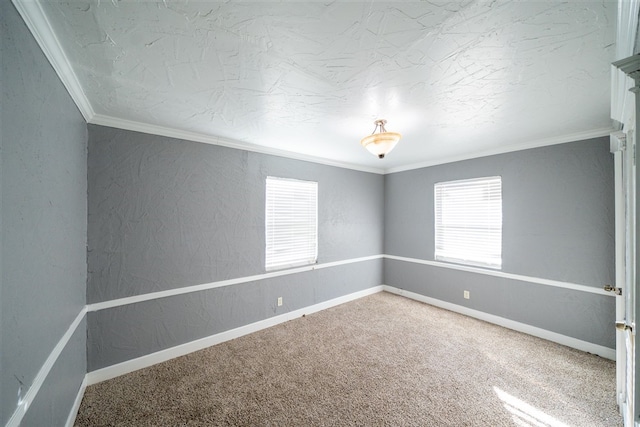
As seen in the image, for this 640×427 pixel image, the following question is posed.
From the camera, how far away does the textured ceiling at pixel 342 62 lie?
1.08 metres

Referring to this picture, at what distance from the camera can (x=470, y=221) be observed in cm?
356

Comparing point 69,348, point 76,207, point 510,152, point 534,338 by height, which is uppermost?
point 510,152

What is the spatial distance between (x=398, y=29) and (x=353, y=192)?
3.20 meters

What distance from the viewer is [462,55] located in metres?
1.36

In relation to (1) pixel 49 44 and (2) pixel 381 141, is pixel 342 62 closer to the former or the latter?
(2) pixel 381 141

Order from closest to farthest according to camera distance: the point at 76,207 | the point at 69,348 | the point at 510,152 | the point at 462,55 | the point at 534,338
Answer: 1. the point at 462,55
2. the point at 69,348
3. the point at 76,207
4. the point at 534,338
5. the point at 510,152

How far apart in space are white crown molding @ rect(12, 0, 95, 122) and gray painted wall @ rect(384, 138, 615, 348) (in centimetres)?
432

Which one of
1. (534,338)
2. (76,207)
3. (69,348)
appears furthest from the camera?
(534,338)

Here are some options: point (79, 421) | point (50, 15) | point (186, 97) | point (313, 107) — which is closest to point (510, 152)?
point (313, 107)

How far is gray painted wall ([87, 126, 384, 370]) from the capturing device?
7.03 feet

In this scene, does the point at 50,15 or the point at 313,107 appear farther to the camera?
the point at 313,107

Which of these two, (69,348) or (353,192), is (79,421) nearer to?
(69,348)

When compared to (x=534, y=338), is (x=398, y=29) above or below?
above

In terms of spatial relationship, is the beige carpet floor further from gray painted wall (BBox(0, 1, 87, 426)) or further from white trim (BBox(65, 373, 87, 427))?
gray painted wall (BBox(0, 1, 87, 426))
